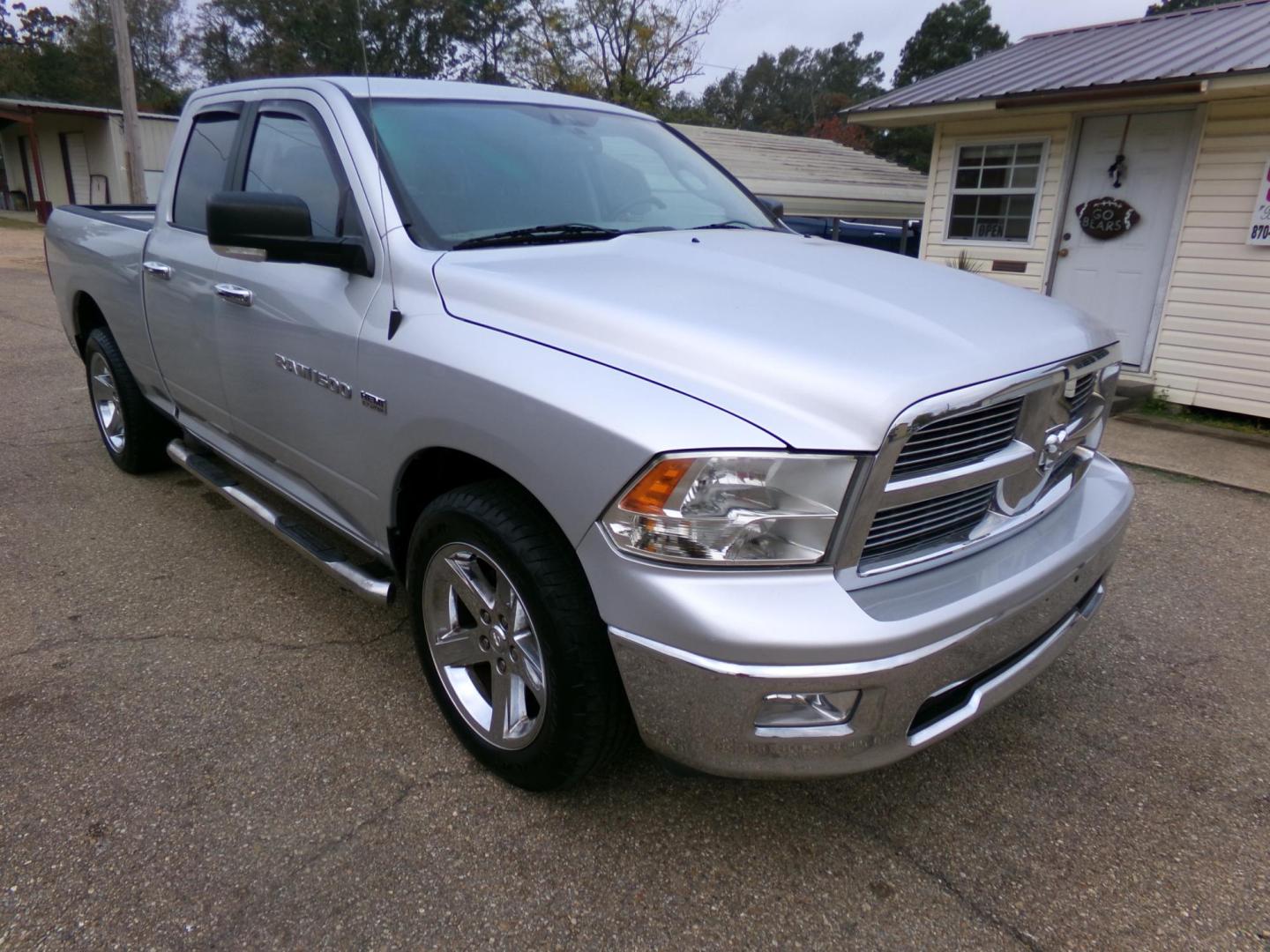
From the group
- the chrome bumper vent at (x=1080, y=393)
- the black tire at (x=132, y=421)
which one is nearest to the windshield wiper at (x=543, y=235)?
the chrome bumper vent at (x=1080, y=393)

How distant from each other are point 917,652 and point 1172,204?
734 cm

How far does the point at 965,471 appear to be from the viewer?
200cm

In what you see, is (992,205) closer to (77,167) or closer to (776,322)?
(776,322)

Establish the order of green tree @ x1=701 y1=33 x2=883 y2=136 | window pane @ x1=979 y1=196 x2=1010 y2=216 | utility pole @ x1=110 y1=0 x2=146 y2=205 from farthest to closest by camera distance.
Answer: green tree @ x1=701 y1=33 x2=883 y2=136, utility pole @ x1=110 y1=0 x2=146 y2=205, window pane @ x1=979 y1=196 x2=1010 y2=216

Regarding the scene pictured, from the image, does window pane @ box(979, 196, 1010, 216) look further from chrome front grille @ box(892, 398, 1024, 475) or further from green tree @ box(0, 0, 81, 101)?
green tree @ box(0, 0, 81, 101)

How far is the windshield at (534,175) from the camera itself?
2.70m

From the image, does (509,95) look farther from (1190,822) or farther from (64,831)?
(1190,822)

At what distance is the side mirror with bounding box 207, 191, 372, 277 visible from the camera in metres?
2.43

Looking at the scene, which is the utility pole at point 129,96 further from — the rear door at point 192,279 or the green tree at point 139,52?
the green tree at point 139,52

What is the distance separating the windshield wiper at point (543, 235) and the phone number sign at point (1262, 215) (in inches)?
252

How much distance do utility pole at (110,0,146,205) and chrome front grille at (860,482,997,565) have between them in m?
18.2

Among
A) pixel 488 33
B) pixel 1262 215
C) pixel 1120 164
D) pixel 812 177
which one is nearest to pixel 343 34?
pixel 488 33

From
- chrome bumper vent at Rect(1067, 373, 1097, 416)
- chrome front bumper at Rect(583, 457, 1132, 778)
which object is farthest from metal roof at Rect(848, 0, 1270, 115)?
chrome front bumper at Rect(583, 457, 1132, 778)

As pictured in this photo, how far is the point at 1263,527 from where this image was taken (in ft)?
15.0
